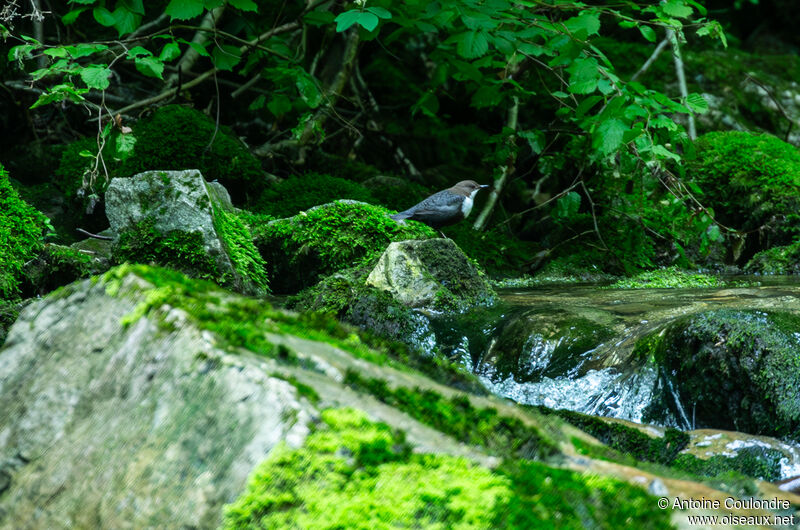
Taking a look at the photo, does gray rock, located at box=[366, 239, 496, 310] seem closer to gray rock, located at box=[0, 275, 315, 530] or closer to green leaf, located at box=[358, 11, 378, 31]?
green leaf, located at box=[358, 11, 378, 31]

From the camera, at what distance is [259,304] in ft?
6.97

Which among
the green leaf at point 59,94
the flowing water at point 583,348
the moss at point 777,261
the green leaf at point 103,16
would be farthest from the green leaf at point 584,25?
the moss at point 777,261

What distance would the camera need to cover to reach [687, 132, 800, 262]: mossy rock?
314 inches

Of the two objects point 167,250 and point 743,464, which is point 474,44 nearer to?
point 167,250

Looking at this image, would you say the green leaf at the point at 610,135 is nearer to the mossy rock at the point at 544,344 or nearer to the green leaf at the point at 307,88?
the mossy rock at the point at 544,344

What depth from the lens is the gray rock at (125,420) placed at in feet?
4.93

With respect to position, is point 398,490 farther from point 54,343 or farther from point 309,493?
point 54,343

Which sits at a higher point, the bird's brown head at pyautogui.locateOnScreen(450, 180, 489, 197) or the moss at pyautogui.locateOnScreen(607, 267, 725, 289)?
the bird's brown head at pyautogui.locateOnScreen(450, 180, 489, 197)

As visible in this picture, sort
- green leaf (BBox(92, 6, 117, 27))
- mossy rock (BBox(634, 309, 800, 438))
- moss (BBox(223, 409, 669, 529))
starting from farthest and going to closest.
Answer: green leaf (BBox(92, 6, 117, 27)) → mossy rock (BBox(634, 309, 800, 438)) → moss (BBox(223, 409, 669, 529))

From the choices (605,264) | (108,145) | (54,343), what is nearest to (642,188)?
(605,264)

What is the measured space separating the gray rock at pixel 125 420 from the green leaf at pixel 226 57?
4260 mm

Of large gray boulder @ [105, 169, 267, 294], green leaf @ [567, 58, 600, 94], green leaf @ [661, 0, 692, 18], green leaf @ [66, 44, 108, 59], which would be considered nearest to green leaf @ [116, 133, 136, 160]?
green leaf @ [66, 44, 108, 59]

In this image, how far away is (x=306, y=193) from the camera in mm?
7652

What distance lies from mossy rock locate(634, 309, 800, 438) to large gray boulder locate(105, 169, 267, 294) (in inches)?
126
